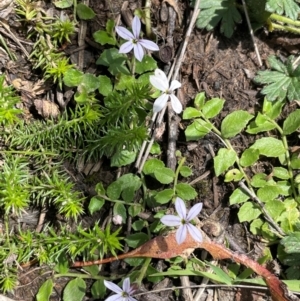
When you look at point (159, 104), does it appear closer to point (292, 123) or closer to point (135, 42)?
point (135, 42)

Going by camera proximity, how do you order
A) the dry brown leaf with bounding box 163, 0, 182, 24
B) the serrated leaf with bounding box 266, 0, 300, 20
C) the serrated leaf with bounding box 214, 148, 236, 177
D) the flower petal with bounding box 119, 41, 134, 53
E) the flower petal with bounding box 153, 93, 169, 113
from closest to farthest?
the flower petal with bounding box 153, 93, 169, 113 → the flower petal with bounding box 119, 41, 134, 53 → the serrated leaf with bounding box 266, 0, 300, 20 → the serrated leaf with bounding box 214, 148, 236, 177 → the dry brown leaf with bounding box 163, 0, 182, 24

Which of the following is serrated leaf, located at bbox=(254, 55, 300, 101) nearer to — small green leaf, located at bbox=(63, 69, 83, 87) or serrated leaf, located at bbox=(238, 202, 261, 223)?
serrated leaf, located at bbox=(238, 202, 261, 223)

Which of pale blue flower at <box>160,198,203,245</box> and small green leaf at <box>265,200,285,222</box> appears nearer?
pale blue flower at <box>160,198,203,245</box>

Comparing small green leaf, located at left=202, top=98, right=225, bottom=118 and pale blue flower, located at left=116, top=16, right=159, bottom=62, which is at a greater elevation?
pale blue flower, located at left=116, top=16, right=159, bottom=62

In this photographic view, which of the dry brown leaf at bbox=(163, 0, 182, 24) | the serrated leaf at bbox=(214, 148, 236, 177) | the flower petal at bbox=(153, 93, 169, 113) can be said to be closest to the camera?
the flower petal at bbox=(153, 93, 169, 113)

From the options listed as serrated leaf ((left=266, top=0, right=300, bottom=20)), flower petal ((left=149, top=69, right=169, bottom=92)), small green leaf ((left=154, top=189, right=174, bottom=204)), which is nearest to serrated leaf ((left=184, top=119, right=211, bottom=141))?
small green leaf ((left=154, top=189, right=174, bottom=204))

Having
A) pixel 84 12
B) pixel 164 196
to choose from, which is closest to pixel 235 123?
pixel 164 196

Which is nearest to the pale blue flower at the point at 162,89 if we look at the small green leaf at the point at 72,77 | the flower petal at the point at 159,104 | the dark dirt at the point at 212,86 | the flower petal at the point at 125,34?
the flower petal at the point at 159,104
